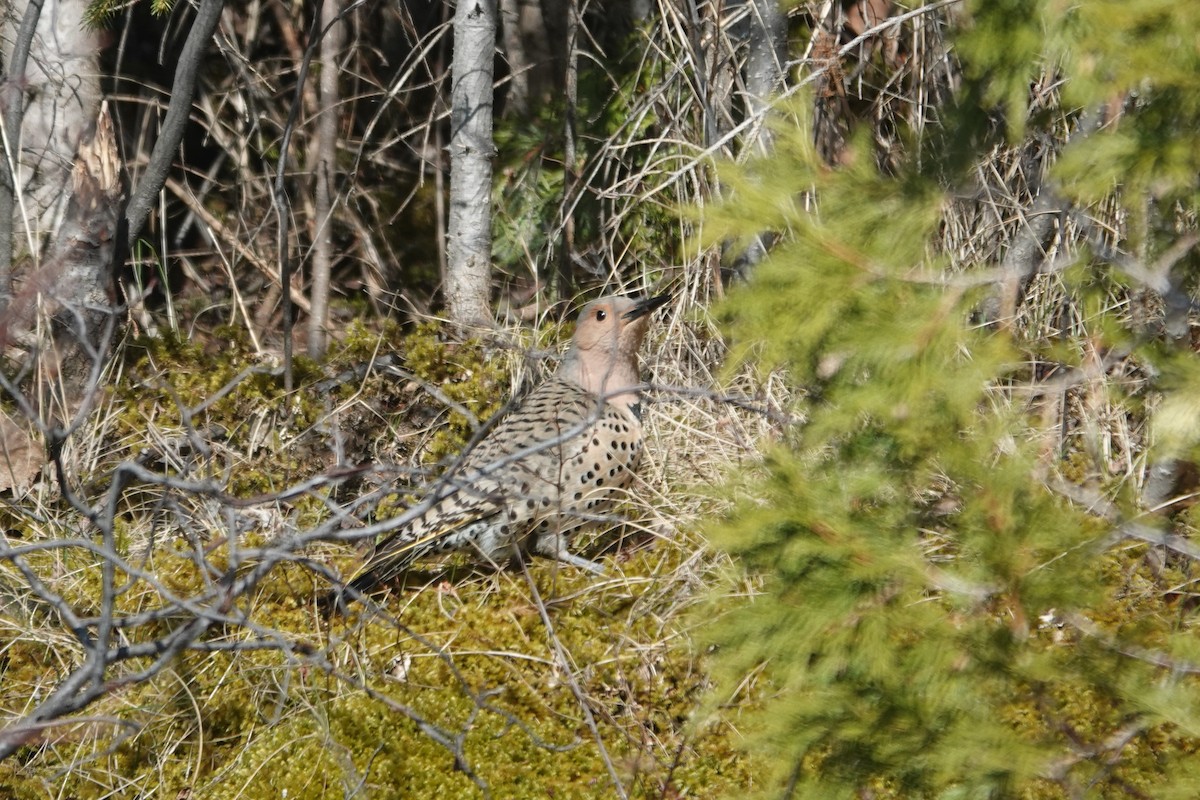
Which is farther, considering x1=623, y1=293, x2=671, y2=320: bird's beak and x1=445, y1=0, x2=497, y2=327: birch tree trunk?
x1=445, y1=0, x2=497, y2=327: birch tree trunk

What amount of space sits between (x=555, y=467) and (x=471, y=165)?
1.46m

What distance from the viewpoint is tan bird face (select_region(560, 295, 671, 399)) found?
522cm

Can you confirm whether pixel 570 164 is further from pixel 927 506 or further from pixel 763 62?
pixel 927 506

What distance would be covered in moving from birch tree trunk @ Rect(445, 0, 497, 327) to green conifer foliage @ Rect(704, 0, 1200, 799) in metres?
2.96

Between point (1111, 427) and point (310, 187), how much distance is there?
4.10 meters

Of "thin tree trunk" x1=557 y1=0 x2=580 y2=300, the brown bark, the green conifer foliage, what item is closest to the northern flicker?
"thin tree trunk" x1=557 y1=0 x2=580 y2=300

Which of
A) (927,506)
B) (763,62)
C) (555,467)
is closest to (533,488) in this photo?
(555,467)

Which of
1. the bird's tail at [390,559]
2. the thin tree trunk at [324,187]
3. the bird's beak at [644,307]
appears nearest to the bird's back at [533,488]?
the bird's tail at [390,559]

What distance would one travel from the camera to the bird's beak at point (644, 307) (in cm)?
518

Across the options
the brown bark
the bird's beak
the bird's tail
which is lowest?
the bird's tail

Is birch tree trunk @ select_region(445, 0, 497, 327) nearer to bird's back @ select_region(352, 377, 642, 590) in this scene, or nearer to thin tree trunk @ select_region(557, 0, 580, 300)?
thin tree trunk @ select_region(557, 0, 580, 300)

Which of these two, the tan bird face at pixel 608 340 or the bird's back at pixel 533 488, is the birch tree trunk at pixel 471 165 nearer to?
the tan bird face at pixel 608 340

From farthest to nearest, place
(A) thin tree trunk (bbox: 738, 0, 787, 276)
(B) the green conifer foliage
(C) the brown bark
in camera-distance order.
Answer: (A) thin tree trunk (bbox: 738, 0, 787, 276) < (C) the brown bark < (B) the green conifer foliage

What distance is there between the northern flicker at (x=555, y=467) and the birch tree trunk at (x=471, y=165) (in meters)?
0.54
